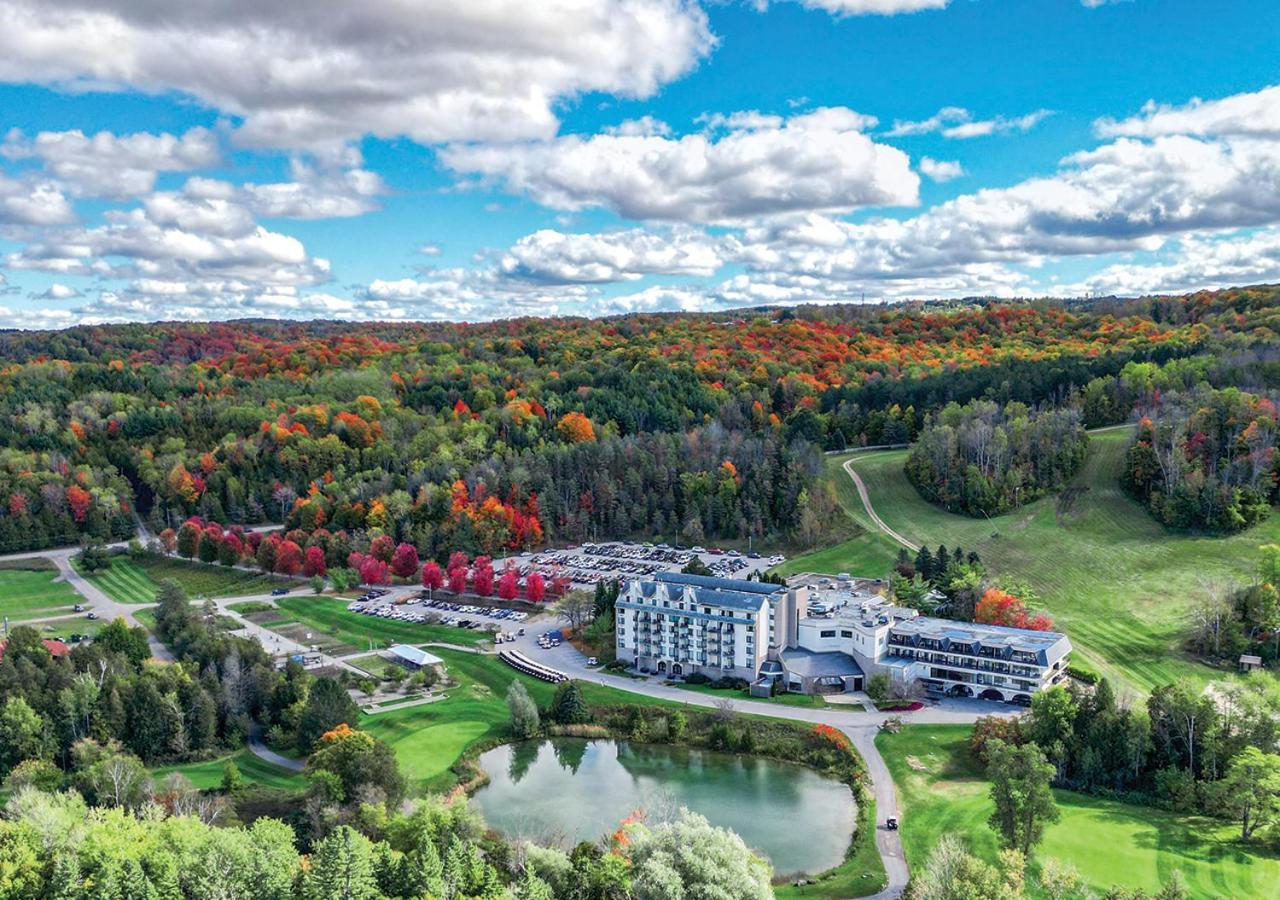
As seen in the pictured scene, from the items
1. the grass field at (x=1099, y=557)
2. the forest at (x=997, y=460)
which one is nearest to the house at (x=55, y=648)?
the grass field at (x=1099, y=557)

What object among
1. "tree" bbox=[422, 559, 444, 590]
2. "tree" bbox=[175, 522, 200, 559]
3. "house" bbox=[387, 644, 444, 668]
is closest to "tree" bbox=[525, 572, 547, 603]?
"tree" bbox=[422, 559, 444, 590]

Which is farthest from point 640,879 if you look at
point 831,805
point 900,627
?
point 900,627

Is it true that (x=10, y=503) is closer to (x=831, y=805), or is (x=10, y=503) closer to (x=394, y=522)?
(x=394, y=522)

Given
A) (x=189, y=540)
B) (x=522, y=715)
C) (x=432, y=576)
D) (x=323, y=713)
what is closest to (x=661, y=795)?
(x=522, y=715)

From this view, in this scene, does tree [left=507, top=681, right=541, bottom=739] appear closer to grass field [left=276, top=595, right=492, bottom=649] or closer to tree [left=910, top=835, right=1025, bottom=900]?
grass field [left=276, top=595, right=492, bottom=649]

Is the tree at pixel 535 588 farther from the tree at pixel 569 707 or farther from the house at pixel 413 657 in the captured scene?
the tree at pixel 569 707
